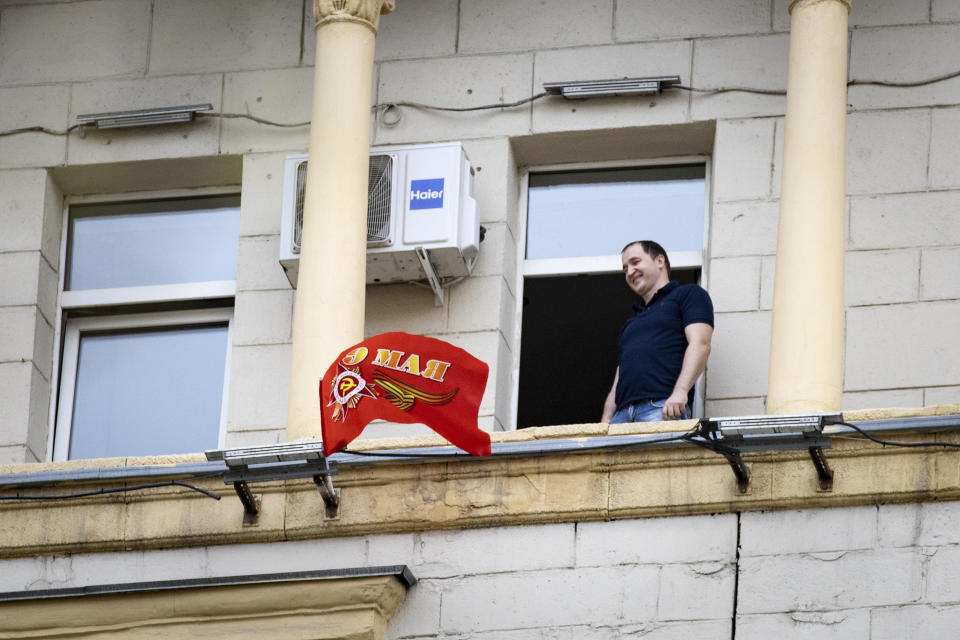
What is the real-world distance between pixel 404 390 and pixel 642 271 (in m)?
2.05

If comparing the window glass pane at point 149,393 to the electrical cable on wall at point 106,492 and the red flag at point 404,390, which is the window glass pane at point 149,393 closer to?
the electrical cable on wall at point 106,492

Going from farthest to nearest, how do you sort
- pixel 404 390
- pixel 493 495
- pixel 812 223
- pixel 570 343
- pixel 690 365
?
pixel 570 343 < pixel 690 365 < pixel 812 223 < pixel 493 495 < pixel 404 390

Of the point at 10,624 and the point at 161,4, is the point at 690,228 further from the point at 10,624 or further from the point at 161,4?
the point at 10,624

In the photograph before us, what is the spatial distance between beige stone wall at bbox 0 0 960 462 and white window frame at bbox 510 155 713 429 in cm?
6

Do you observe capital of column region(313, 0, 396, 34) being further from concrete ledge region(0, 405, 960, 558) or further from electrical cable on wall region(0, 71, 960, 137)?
concrete ledge region(0, 405, 960, 558)

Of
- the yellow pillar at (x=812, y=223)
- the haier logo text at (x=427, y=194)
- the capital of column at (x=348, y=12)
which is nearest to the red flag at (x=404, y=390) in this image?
the yellow pillar at (x=812, y=223)

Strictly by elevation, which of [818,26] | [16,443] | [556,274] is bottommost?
[16,443]

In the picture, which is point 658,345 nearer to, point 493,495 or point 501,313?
point 501,313

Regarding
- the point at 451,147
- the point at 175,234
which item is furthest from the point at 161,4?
the point at 451,147

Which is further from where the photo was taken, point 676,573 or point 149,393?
point 149,393

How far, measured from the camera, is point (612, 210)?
45.1 ft

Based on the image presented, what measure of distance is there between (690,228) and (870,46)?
55.4 inches

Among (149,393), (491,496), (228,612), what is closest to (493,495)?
(491,496)

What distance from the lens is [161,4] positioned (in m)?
14.5
